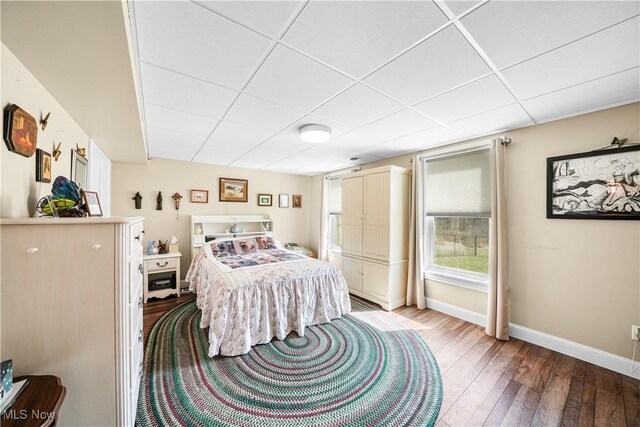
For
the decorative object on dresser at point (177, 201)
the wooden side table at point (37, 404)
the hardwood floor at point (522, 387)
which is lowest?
the hardwood floor at point (522, 387)

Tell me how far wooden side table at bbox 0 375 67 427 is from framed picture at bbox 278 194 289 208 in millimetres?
4311

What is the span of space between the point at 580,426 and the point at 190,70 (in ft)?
11.3

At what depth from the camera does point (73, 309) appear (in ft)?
3.34

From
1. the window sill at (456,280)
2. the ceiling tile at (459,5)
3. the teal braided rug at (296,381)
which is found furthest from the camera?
the window sill at (456,280)

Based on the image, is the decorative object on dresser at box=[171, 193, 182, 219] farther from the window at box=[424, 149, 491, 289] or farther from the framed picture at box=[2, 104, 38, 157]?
the window at box=[424, 149, 491, 289]

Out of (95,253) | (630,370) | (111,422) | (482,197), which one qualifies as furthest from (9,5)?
(630,370)

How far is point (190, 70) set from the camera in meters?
1.51

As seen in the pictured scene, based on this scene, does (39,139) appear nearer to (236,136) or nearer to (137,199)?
(236,136)

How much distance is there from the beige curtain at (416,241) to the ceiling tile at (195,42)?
2.65 m

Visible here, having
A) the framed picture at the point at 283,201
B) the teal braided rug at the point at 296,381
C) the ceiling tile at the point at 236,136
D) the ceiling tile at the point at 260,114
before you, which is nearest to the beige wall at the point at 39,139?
the ceiling tile at the point at 260,114

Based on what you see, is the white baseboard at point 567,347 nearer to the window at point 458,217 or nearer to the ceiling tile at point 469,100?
the window at point 458,217

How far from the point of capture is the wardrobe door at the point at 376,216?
3.33 metres

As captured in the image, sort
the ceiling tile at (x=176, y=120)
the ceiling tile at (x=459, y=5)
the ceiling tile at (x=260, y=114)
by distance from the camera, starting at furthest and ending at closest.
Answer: the ceiling tile at (x=176, y=120) → the ceiling tile at (x=260, y=114) → the ceiling tile at (x=459, y=5)

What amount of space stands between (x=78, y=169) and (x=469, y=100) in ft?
10.4
